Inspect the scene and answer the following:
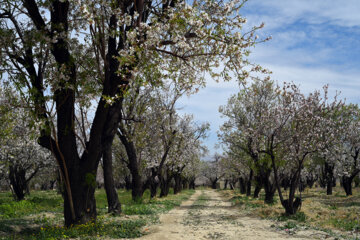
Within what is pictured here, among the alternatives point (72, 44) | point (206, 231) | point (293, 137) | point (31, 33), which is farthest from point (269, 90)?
point (31, 33)

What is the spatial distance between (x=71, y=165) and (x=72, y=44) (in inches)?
182

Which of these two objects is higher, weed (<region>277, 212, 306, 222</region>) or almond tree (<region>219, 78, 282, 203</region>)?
almond tree (<region>219, 78, 282, 203</region>)

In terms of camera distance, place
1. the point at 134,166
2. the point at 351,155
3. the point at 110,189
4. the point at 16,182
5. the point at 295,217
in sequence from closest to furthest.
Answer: the point at 295,217
the point at 110,189
the point at 134,166
the point at 16,182
the point at 351,155

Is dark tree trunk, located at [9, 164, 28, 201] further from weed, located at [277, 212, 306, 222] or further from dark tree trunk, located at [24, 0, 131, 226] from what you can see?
weed, located at [277, 212, 306, 222]

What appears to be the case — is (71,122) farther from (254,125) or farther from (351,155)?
(351,155)

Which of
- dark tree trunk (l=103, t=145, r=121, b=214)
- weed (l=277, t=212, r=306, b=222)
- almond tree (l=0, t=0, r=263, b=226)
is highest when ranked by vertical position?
almond tree (l=0, t=0, r=263, b=226)

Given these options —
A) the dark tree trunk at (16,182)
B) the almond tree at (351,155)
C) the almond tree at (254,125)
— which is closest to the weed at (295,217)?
the almond tree at (254,125)

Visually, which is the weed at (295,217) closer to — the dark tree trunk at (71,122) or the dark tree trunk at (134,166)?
the dark tree trunk at (71,122)

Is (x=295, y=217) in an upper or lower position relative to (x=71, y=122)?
lower

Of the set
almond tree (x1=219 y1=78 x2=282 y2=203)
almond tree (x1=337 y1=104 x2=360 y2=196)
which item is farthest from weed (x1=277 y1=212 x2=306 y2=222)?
almond tree (x1=337 y1=104 x2=360 y2=196)

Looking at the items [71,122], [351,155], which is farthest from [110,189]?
[351,155]

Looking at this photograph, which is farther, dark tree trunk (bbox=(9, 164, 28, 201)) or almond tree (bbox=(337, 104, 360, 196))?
almond tree (bbox=(337, 104, 360, 196))

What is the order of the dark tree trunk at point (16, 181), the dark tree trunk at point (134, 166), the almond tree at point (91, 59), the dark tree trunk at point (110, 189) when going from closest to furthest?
1. the almond tree at point (91, 59)
2. the dark tree trunk at point (110, 189)
3. the dark tree trunk at point (134, 166)
4. the dark tree trunk at point (16, 181)

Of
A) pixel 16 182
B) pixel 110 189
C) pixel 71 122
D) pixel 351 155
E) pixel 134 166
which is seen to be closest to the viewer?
pixel 71 122
